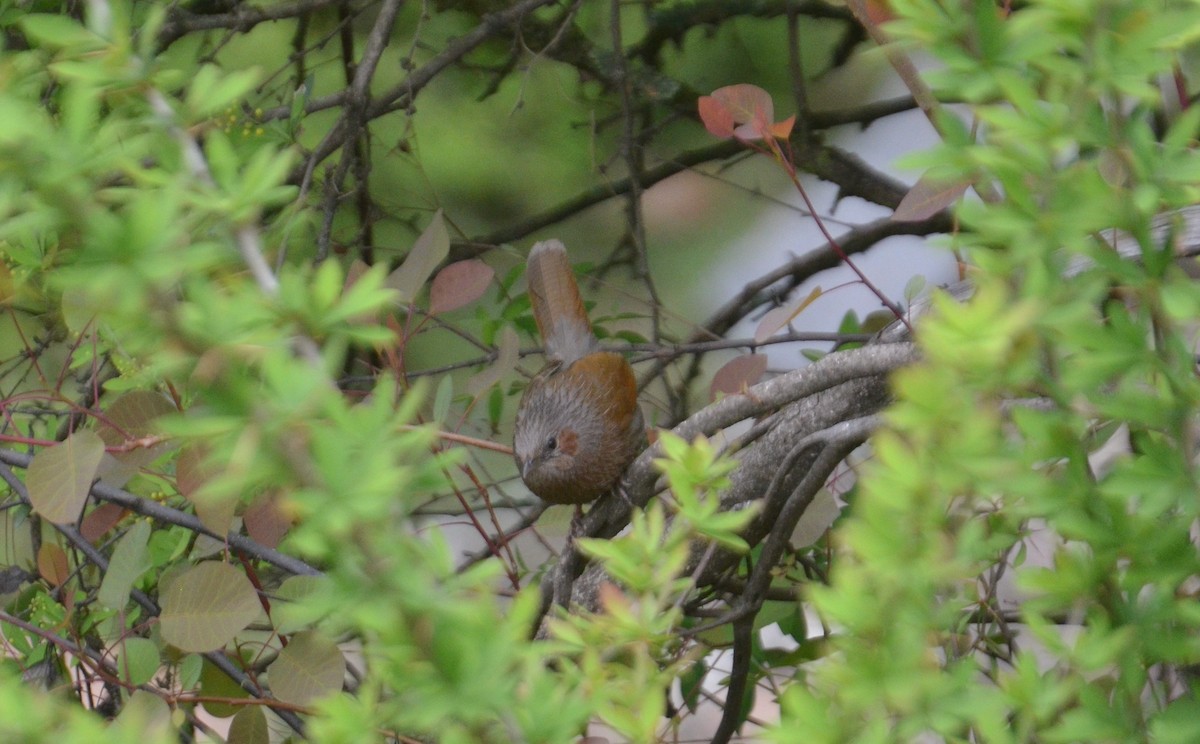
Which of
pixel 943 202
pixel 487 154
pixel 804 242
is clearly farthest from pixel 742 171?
pixel 943 202

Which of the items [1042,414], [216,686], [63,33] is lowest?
[216,686]

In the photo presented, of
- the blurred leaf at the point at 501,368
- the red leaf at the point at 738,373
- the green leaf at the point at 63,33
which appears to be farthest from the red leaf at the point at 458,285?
the green leaf at the point at 63,33

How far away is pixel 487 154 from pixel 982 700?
2.15 m

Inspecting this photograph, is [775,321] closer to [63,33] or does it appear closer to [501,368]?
[501,368]

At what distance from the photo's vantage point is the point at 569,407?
1992 millimetres

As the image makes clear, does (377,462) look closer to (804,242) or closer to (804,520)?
(804,520)

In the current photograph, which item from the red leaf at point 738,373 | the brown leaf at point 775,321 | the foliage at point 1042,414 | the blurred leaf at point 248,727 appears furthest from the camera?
the red leaf at point 738,373

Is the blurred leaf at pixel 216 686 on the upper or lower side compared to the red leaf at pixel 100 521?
lower

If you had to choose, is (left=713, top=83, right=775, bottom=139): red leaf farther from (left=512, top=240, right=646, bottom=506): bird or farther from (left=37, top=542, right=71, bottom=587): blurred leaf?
(left=37, top=542, right=71, bottom=587): blurred leaf

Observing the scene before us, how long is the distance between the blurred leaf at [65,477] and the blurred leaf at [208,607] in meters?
0.14

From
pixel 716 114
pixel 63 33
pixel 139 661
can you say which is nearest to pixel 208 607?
pixel 139 661

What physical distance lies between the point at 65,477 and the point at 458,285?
67cm

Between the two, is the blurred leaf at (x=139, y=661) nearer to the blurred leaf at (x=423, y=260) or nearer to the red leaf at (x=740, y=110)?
the blurred leaf at (x=423, y=260)

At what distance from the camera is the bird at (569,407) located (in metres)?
1.81
